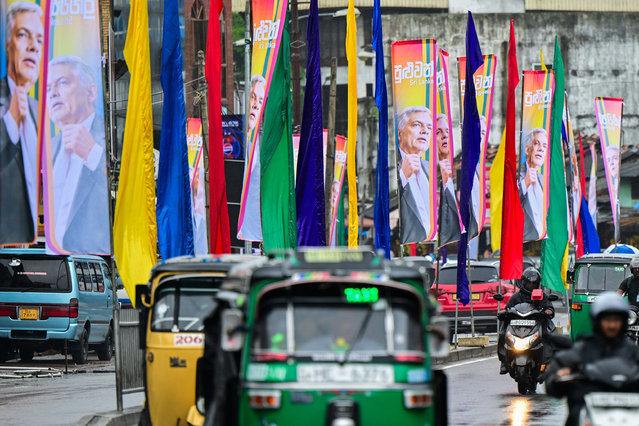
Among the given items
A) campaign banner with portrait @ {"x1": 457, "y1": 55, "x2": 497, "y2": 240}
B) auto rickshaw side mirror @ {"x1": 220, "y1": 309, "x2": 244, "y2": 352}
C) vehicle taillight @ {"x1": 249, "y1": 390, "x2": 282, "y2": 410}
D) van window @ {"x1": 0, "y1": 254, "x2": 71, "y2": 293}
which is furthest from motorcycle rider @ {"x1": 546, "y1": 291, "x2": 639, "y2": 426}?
campaign banner with portrait @ {"x1": 457, "y1": 55, "x2": 497, "y2": 240}

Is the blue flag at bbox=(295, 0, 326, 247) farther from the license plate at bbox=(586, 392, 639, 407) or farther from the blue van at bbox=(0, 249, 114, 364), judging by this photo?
the license plate at bbox=(586, 392, 639, 407)

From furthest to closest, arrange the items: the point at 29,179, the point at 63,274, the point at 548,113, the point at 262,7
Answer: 1. the point at 548,113
2. the point at 63,274
3. the point at 262,7
4. the point at 29,179

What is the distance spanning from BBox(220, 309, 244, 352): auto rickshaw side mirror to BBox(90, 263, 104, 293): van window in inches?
741

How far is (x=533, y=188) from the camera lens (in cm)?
3297

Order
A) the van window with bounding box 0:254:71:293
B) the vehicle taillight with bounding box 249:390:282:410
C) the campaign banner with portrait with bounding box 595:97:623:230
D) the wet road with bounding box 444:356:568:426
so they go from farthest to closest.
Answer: the campaign banner with portrait with bounding box 595:97:623:230
the van window with bounding box 0:254:71:293
the wet road with bounding box 444:356:568:426
the vehicle taillight with bounding box 249:390:282:410

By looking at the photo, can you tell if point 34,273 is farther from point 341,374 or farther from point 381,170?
point 341,374

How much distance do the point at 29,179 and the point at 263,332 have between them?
19.6 feet

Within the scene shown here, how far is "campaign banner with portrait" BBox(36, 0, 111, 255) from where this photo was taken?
52.5ft

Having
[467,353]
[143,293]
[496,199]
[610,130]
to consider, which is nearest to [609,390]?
[143,293]

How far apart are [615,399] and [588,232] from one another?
110ft

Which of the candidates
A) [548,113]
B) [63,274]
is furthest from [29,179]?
[548,113]

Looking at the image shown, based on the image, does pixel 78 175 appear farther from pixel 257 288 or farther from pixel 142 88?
pixel 257 288

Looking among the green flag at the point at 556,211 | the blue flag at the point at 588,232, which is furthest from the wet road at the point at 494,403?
the blue flag at the point at 588,232

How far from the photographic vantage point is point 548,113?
109 feet
